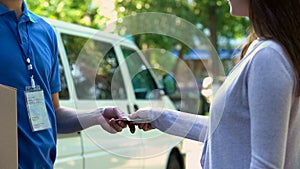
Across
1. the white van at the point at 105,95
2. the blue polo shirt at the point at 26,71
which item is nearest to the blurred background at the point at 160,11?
the white van at the point at 105,95

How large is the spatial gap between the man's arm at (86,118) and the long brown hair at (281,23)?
727mm

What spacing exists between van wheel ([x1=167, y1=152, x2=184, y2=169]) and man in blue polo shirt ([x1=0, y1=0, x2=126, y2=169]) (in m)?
3.63

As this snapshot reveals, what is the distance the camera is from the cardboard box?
1.64 metres

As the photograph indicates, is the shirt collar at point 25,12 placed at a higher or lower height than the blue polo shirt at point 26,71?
higher

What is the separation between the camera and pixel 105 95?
152 inches

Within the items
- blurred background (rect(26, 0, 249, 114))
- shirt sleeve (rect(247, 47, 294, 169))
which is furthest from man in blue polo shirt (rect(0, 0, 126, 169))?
blurred background (rect(26, 0, 249, 114))

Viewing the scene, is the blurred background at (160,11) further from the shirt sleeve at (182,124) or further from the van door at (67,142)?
the shirt sleeve at (182,124)

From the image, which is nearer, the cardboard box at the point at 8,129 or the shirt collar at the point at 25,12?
the cardboard box at the point at 8,129

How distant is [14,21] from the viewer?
6.64ft

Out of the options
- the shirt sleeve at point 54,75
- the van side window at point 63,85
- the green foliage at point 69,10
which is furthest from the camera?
the green foliage at point 69,10

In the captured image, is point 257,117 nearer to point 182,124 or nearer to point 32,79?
point 182,124

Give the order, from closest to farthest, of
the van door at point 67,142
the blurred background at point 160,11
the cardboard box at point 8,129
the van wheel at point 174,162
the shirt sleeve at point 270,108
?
the shirt sleeve at point 270,108, the cardboard box at point 8,129, the van door at point 67,142, the van wheel at point 174,162, the blurred background at point 160,11

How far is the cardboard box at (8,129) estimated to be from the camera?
1.64 meters

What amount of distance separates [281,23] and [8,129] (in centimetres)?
92
